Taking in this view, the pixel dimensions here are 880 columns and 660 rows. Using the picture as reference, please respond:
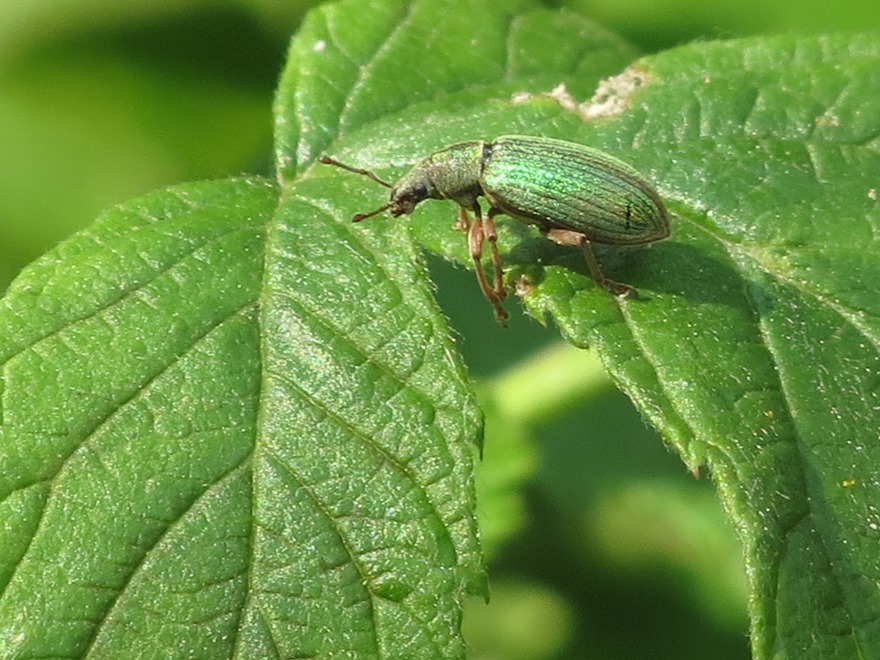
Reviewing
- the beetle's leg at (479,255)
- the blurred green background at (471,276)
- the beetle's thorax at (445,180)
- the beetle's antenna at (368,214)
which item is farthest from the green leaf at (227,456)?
the blurred green background at (471,276)

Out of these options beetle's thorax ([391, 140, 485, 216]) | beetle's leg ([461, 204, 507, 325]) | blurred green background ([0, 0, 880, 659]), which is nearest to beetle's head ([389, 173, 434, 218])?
beetle's thorax ([391, 140, 485, 216])

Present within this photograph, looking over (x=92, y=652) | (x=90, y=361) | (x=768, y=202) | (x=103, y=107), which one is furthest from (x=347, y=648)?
(x=103, y=107)

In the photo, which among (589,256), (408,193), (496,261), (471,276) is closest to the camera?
(589,256)

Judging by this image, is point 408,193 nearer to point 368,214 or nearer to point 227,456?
point 368,214

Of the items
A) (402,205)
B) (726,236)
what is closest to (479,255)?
(402,205)

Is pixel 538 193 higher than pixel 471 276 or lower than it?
lower

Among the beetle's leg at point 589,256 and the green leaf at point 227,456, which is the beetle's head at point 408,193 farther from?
the beetle's leg at point 589,256

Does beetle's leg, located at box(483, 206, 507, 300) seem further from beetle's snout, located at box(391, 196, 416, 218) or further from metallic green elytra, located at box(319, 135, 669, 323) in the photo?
beetle's snout, located at box(391, 196, 416, 218)

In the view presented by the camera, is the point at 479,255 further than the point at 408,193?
No
